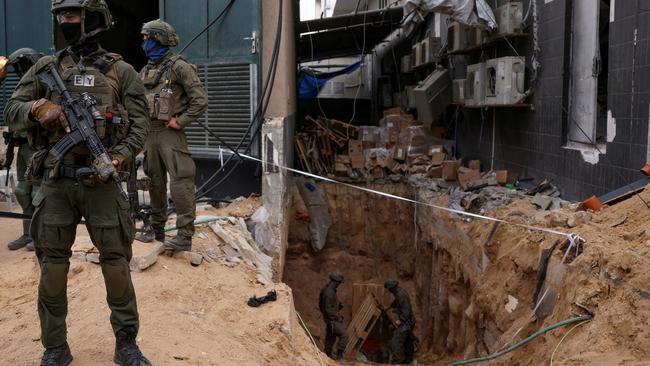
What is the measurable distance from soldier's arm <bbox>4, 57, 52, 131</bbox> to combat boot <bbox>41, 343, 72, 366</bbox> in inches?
51.3

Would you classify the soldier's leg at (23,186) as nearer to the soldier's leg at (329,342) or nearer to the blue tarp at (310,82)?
the soldier's leg at (329,342)

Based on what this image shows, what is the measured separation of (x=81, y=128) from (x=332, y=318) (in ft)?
24.0

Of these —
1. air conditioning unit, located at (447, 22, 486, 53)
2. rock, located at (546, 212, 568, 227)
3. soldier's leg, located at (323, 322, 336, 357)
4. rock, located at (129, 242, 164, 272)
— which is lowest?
soldier's leg, located at (323, 322, 336, 357)

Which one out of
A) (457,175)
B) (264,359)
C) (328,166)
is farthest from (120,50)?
(264,359)

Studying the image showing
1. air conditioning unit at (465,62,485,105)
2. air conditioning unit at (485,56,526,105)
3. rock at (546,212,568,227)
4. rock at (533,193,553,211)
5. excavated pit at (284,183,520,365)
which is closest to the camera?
rock at (546,212,568,227)

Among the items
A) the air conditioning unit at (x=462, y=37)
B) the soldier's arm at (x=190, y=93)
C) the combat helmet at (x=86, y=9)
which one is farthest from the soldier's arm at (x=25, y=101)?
the air conditioning unit at (x=462, y=37)

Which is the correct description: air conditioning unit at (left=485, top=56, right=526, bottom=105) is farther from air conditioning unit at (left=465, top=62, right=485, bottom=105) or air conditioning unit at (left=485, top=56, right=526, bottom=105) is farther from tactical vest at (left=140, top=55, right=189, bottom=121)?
tactical vest at (left=140, top=55, right=189, bottom=121)

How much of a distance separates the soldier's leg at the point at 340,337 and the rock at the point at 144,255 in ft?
15.4

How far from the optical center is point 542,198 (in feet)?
29.6

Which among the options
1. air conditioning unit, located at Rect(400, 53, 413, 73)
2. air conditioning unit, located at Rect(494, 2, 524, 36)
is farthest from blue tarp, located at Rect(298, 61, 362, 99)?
air conditioning unit, located at Rect(494, 2, 524, 36)

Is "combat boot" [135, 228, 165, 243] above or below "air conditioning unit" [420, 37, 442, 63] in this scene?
below

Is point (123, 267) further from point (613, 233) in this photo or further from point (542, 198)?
point (542, 198)

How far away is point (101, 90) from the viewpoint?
14.0 feet

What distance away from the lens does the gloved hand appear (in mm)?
4031
